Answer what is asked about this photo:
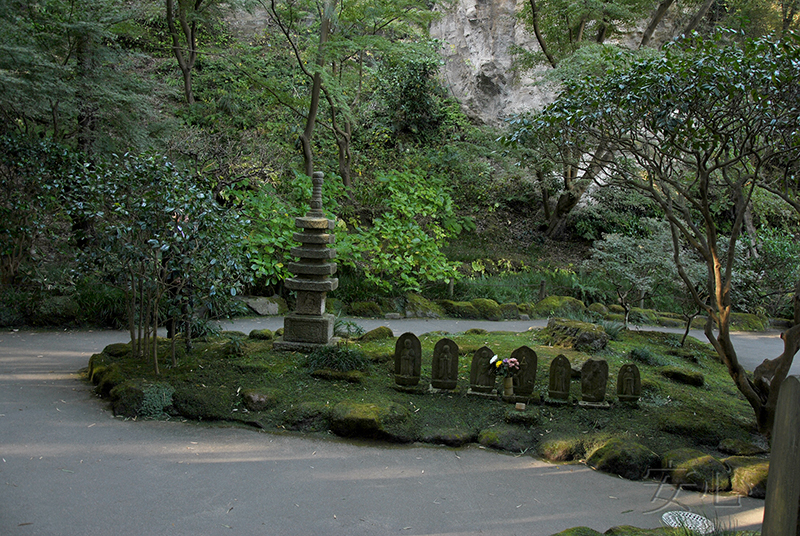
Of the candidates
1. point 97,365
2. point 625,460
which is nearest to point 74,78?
point 97,365

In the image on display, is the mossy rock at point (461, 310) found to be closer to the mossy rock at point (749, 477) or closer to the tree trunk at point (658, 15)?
the mossy rock at point (749, 477)

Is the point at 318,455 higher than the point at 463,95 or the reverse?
the reverse

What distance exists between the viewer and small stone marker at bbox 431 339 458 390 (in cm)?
577

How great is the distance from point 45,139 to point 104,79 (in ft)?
4.35

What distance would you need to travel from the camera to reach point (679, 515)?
3.70 meters

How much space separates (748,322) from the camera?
39.5ft

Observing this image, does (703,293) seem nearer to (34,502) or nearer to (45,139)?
(34,502)

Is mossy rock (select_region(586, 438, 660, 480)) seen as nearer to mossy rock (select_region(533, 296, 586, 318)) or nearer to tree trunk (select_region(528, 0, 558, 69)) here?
mossy rock (select_region(533, 296, 586, 318))

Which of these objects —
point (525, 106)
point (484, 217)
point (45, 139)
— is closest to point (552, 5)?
point (525, 106)

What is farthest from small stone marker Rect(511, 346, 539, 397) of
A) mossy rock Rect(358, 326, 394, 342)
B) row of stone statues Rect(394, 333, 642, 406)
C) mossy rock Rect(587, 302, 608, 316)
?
mossy rock Rect(587, 302, 608, 316)

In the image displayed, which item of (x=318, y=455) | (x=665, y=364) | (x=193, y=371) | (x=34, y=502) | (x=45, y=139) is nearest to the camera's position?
(x=34, y=502)

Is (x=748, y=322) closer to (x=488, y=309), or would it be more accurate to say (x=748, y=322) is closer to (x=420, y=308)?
(x=488, y=309)

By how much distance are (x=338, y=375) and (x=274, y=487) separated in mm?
2007

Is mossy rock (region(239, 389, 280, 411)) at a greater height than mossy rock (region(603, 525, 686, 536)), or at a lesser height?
greater
